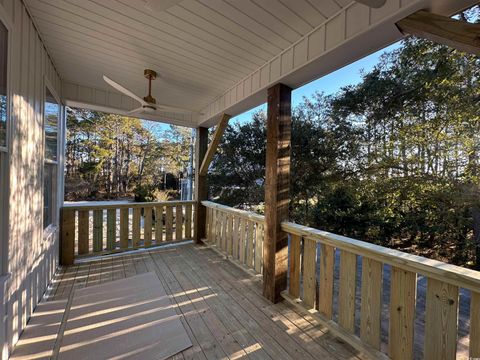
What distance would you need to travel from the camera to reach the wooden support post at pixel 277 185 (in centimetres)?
226

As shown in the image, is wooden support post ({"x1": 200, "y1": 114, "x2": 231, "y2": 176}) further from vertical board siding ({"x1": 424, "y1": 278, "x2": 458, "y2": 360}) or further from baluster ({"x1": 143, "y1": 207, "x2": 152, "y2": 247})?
vertical board siding ({"x1": 424, "y1": 278, "x2": 458, "y2": 360})

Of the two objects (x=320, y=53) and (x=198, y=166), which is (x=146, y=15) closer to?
(x=320, y=53)

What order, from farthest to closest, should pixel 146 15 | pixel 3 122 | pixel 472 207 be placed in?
pixel 472 207 → pixel 146 15 → pixel 3 122

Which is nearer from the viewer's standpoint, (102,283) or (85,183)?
(102,283)

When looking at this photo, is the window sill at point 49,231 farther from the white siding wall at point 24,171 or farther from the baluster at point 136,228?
the baluster at point 136,228

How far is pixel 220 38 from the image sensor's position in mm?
1978

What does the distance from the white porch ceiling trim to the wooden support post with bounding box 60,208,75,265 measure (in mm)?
3109

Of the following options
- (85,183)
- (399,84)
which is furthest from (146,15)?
(85,183)

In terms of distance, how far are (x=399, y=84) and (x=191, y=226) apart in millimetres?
5002

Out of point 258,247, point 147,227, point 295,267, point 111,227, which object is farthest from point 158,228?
point 295,267

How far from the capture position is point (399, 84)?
14.3 ft

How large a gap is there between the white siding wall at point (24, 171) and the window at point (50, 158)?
258 millimetres

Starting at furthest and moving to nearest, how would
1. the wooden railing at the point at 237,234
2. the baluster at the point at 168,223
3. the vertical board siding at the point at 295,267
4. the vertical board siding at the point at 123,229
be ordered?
the baluster at the point at 168,223, the vertical board siding at the point at 123,229, the wooden railing at the point at 237,234, the vertical board siding at the point at 295,267

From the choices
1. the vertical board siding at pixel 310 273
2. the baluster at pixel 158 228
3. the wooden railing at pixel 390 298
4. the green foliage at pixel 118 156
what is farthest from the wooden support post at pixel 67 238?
the green foliage at pixel 118 156
